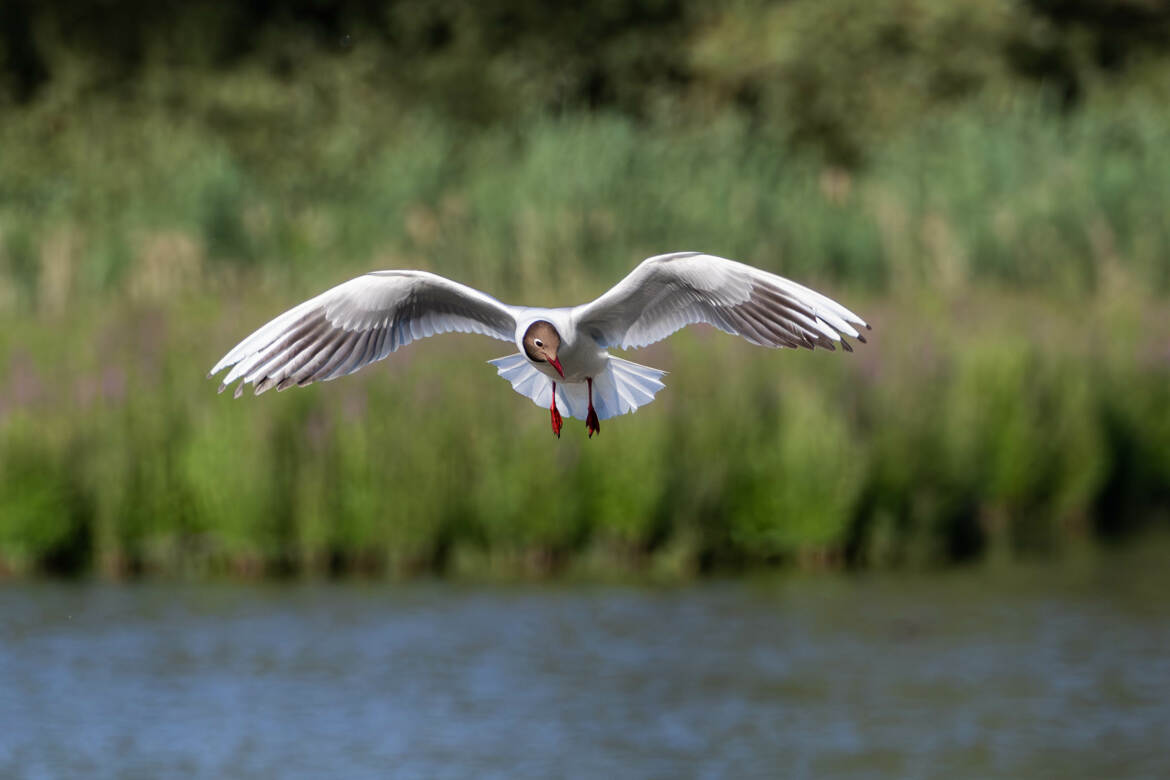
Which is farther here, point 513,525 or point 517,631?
point 513,525

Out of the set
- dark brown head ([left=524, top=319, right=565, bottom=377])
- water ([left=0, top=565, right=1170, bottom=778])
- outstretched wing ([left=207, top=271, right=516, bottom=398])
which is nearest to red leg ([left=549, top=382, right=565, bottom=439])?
dark brown head ([left=524, top=319, right=565, bottom=377])

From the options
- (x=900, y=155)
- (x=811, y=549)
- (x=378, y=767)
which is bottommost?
(x=378, y=767)

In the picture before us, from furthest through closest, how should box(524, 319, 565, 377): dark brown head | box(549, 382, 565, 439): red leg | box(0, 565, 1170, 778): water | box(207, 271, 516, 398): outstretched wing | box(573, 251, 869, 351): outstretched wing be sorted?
box(0, 565, 1170, 778): water
box(207, 271, 516, 398): outstretched wing
box(573, 251, 869, 351): outstretched wing
box(549, 382, 565, 439): red leg
box(524, 319, 565, 377): dark brown head

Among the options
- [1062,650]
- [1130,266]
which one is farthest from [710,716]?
[1130,266]

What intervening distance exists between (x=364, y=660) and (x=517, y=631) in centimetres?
81

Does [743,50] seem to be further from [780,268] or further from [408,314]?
[408,314]

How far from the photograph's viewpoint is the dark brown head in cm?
516

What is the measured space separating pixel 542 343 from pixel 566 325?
201mm

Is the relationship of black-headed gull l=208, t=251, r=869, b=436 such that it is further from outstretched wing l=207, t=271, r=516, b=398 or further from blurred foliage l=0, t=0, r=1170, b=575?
blurred foliage l=0, t=0, r=1170, b=575

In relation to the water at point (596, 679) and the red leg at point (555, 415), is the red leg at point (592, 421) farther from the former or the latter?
the water at point (596, 679)

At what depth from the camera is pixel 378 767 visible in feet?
31.2

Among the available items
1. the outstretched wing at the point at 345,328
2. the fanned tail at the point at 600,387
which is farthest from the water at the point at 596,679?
the fanned tail at the point at 600,387

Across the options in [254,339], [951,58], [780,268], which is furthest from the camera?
[951,58]

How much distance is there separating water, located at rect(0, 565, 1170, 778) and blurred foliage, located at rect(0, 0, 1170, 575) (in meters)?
0.46
